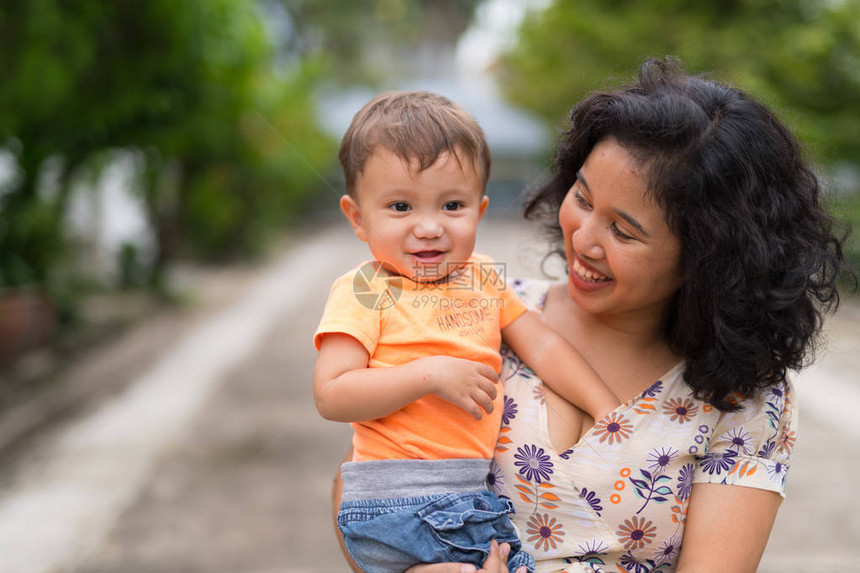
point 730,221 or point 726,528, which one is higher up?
point 730,221

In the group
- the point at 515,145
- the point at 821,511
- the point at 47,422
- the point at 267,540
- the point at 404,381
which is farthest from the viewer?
the point at 515,145

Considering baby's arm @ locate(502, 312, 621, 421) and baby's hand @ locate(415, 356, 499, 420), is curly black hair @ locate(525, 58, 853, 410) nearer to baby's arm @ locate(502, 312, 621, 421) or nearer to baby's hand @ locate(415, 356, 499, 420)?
baby's arm @ locate(502, 312, 621, 421)

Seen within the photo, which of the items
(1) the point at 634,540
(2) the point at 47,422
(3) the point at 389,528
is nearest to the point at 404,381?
(3) the point at 389,528

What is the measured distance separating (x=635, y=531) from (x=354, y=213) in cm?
79

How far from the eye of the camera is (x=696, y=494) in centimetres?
148

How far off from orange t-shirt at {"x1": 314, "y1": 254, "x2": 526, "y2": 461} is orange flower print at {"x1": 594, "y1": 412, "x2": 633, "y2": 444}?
0.64 feet

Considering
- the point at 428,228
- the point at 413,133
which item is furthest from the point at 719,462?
the point at 413,133

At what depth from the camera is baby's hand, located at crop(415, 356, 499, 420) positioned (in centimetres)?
139

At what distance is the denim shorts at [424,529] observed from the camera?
1.42 meters

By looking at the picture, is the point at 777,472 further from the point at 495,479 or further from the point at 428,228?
the point at 428,228

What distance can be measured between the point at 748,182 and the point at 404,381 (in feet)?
2.34

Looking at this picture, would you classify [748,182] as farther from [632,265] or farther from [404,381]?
[404,381]

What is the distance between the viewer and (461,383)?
55.1 inches

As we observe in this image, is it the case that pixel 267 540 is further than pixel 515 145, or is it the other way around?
pixel 515 145
